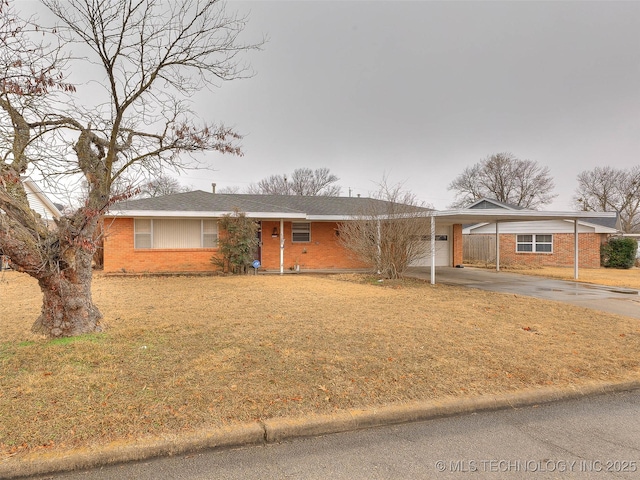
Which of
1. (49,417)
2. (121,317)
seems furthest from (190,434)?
(121,317)

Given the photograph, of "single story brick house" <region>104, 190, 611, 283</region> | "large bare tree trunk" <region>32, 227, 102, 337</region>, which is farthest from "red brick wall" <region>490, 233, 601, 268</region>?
"large bare tree trunk" <region>32, 227, 102, 337</region>

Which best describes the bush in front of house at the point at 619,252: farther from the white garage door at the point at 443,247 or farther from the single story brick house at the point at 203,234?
the single story brick house at the point at 203,234

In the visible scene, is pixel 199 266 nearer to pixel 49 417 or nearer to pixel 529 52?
pixel 49 417

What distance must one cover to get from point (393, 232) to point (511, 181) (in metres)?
39.5

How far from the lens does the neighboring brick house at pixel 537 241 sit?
66.4 feet

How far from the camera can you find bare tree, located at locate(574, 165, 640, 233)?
3838cm

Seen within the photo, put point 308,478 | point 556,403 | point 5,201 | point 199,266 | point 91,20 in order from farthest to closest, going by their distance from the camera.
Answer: point 199,266 → point 91,20 → point 5,201 → point 556,403 → point 308,478

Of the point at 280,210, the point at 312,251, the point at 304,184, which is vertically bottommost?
the point at 312,251

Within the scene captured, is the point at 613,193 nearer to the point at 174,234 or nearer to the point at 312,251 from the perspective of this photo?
the point at 312,251

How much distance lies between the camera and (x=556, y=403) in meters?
3.55

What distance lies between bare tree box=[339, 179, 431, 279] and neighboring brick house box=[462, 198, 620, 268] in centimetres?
998

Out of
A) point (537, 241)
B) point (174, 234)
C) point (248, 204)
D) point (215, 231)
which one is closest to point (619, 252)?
point (537, 241)

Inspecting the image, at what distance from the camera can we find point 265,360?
4246 mm

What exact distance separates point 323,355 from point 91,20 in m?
5.47
